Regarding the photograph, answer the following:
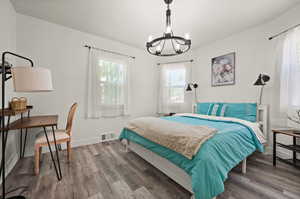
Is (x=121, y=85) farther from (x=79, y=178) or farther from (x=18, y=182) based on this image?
(x=18, y=182)

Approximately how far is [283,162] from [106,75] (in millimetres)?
3902

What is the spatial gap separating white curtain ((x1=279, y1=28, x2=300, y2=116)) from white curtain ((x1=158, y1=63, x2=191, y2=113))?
79.6 inches

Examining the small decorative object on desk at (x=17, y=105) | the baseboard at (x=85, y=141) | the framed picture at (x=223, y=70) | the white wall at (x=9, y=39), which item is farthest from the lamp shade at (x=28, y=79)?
the framed picture at (x=223, y=70)

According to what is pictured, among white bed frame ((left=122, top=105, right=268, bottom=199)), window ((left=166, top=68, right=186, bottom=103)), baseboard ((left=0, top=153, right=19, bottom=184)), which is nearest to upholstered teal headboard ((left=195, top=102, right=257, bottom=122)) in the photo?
white bed frame ((left=122, top=105, right=268, bottom=199))

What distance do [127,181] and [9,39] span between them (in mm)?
2817

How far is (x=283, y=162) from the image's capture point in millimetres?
1921

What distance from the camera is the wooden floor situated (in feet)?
4.29

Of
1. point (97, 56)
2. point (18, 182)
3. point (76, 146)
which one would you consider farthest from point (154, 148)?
point (97, 56)

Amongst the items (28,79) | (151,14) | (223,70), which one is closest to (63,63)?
(28,79)

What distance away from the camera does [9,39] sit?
6.00ft

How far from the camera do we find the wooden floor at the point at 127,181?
131 centimetres

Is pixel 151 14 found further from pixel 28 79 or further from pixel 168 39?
pixel 28 79

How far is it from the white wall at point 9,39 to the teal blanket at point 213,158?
2.12 meters

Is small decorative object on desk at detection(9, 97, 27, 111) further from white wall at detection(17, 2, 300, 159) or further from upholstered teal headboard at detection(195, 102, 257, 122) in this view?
upholstered teal headboard at detection(195, 102, 257, 122)
